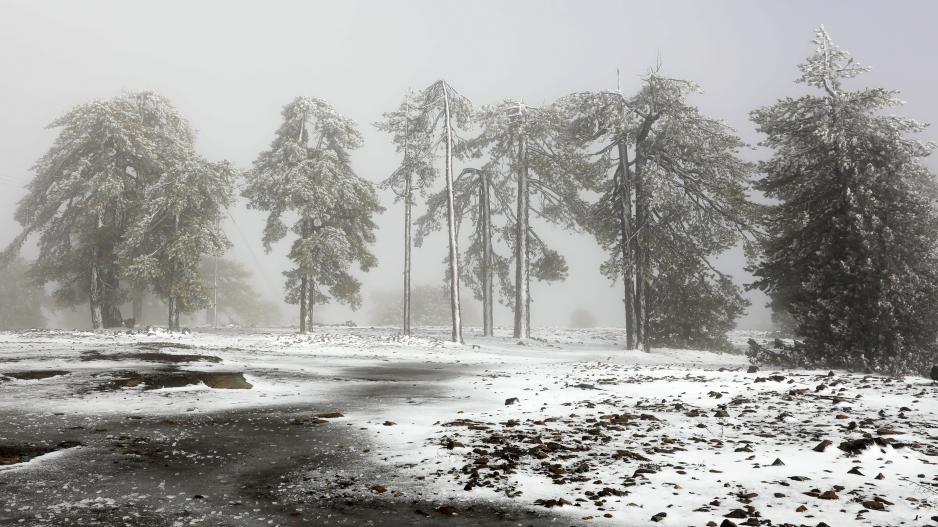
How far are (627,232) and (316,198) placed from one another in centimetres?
1408

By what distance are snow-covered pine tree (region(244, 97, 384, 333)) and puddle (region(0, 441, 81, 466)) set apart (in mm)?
20303

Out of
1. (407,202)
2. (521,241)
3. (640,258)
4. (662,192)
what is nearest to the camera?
(662,192)

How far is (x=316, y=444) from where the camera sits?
5.94 metres

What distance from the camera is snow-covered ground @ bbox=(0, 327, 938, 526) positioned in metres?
3.91

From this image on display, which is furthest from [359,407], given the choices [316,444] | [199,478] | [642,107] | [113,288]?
[113,288]

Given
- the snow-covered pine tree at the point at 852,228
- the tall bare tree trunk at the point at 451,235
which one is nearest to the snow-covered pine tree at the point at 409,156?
the tall bare tree trunk at the point at 451,235

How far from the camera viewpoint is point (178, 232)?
23984 mm

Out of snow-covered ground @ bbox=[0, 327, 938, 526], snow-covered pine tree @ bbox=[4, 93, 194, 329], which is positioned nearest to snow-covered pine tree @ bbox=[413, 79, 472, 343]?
snow-covered pine tree @ bbox=[4, 93, 194, 329]

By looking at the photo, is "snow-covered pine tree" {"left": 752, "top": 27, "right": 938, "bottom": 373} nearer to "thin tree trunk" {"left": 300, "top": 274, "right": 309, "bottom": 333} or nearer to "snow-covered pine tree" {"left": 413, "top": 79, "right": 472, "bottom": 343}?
"snow-covered pine tree" {"left": 413, "top": 79, "right": 472, "bottom": 343}

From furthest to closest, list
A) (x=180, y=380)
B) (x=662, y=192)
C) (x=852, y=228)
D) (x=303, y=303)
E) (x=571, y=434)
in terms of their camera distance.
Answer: (x=303, y=303), (x=662, y=192), (x=852, y=228), (x=180, y=380), (x=571, y=434)

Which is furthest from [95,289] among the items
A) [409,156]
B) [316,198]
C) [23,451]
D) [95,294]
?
[23,451]

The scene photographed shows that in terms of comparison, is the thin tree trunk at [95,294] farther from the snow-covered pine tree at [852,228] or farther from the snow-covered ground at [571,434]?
the snow-covered pine tree at [852,228]

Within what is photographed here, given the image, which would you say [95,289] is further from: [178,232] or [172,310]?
[178,232]

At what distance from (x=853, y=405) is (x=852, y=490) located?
4.16 meters
